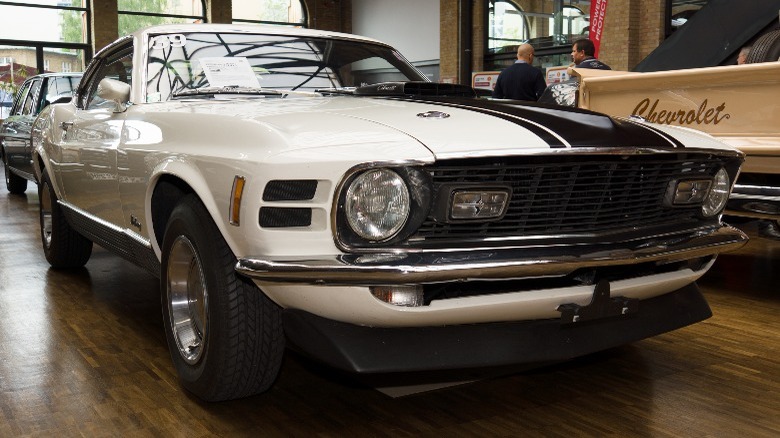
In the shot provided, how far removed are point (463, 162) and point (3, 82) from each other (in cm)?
2041

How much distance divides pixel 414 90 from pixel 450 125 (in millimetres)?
745

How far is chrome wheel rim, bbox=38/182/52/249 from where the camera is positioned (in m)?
5.15

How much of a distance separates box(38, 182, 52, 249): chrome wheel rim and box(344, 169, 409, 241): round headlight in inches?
135

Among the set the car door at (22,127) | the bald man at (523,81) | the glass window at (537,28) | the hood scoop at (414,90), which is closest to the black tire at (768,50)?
the bald man at (523,81)

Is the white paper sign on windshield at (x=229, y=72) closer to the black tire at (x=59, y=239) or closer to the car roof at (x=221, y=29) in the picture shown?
the car roof at (x=221, y=29)

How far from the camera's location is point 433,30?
19.4 meters

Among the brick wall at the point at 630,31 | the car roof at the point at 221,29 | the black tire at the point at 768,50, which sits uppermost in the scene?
the brick wall at the point at 630,31

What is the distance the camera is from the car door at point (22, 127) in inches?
378

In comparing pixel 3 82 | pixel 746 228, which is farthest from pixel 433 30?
pixel 746 228

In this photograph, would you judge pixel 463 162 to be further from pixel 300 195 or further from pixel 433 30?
pixel 433 30

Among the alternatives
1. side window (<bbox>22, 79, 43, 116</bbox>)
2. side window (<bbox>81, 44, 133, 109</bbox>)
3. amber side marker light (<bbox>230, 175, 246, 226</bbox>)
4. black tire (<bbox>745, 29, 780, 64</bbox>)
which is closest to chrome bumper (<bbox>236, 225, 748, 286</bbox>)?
amber side marker light (<bbox>230, 175, 246, 226</bbox>)

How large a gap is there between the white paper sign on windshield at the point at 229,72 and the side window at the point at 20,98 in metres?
7.75

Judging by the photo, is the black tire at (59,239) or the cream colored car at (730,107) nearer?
the cream colored car at (730,107)

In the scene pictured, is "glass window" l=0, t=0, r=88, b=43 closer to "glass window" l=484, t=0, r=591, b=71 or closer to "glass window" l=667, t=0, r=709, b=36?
"glass window" l=484, t=0, r=591, b=71
